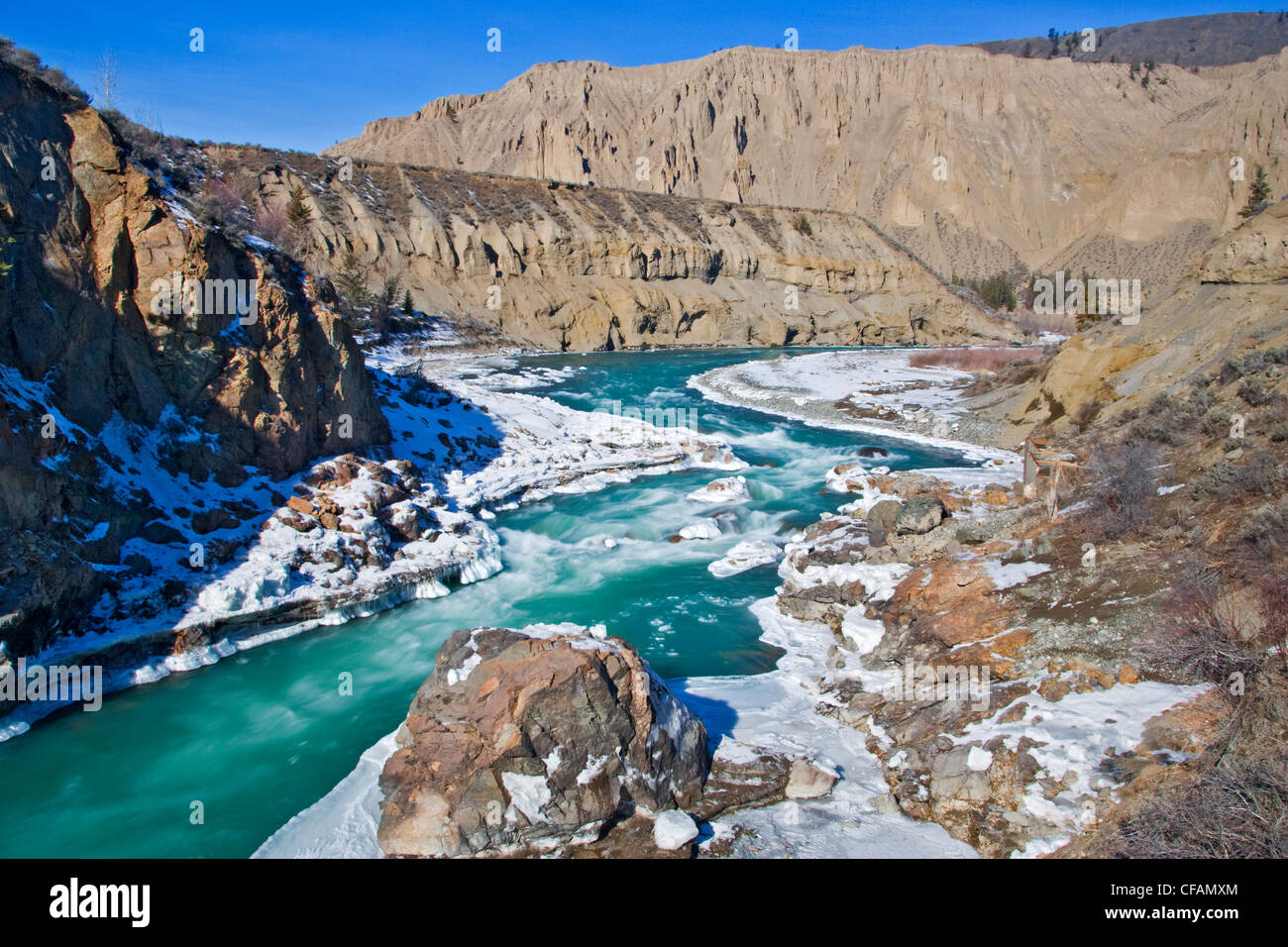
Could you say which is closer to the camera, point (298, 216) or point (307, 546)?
point (307, 546)

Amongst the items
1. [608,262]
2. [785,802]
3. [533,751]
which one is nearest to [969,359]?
[608,262]

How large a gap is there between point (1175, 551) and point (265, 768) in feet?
36.9

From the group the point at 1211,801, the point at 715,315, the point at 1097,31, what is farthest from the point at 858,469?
the point at 1097,31

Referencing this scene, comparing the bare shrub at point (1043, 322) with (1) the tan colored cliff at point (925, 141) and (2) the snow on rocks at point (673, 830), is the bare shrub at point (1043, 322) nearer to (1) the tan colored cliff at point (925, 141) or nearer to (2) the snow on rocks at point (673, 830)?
(1) the tan colored cliff at point (925, 141)

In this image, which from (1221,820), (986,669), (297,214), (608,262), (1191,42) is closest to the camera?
(1221,820)

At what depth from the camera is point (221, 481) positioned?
14.0 m

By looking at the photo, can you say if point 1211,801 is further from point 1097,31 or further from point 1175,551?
point 1097,31

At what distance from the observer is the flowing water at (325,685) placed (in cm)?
802

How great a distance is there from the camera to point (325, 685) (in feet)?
35.2

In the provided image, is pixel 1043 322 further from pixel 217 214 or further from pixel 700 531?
pixel 217 214

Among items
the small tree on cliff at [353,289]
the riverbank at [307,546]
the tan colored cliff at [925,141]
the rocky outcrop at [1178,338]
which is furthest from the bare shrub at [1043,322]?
the riverbank at [307,546]

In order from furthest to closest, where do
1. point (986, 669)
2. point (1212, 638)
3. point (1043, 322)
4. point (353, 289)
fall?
point (1043, 322) → point (353, 289) → point (986, 669) → point (1212, 638)

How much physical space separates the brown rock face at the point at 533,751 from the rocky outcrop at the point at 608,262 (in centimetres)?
4826

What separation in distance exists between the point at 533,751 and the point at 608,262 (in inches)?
2308
